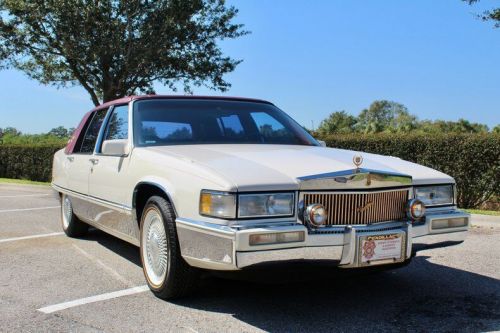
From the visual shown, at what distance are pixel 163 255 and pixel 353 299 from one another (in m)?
1.52

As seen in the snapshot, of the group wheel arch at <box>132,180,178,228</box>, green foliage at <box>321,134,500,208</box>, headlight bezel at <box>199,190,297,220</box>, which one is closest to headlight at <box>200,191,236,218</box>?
headlight bezel at <box>199,190,297,220</box>

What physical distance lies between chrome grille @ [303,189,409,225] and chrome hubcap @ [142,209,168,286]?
4.04ft

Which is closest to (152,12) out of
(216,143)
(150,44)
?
(150,44)

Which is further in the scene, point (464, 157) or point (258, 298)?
point (464, 157)

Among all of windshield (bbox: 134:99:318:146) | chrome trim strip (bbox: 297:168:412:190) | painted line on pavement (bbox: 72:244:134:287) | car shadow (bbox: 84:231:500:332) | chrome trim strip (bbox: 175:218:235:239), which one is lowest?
painted line on pavement (bbox: 72:244:134:287)

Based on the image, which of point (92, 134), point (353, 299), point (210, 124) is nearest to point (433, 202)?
point (353, 299)

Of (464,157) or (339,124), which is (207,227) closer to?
(464,157)

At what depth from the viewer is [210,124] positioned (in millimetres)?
4914

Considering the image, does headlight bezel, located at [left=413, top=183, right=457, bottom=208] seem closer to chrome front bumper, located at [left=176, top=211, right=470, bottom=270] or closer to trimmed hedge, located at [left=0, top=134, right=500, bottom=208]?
chrome front bumper, located at [left=176, top=211, right=470, bottom=270]

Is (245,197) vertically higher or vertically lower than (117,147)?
lower

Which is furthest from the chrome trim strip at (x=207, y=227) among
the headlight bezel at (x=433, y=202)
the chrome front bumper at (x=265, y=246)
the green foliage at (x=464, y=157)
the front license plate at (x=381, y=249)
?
the green foliage at (x=464, y=157)

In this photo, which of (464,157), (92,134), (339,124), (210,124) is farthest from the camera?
(339,124)

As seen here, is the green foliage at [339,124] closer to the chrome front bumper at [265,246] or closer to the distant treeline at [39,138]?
the distant treeline at [39,138]

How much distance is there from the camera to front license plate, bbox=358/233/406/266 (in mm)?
3480
